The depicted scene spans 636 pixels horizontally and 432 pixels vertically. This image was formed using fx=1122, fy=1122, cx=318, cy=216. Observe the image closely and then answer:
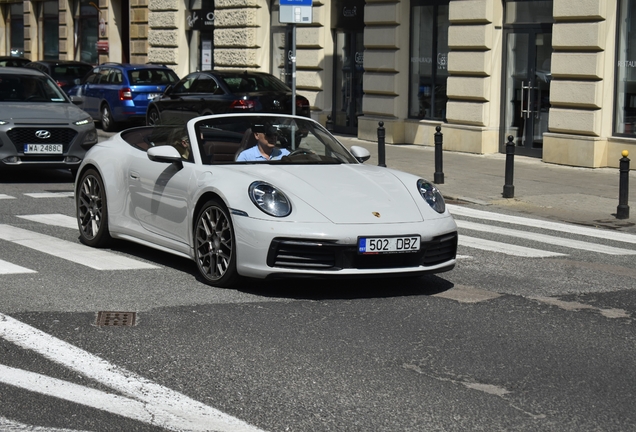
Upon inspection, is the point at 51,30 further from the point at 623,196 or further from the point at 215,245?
the point at 215,245

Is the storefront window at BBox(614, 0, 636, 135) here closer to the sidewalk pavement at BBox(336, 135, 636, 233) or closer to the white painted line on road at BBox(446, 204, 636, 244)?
the sidewalk pavement at BBox(336, 135, 636, 233)

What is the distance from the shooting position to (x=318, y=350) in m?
6.08

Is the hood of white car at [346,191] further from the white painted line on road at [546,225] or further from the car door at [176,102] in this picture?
the car door at [176,102]

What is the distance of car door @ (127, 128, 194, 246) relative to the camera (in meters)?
8.30

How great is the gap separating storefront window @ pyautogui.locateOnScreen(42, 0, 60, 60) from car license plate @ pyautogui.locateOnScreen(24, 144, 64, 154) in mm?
26940

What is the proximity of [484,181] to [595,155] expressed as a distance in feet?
8.44

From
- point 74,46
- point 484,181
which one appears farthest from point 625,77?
point 74,46

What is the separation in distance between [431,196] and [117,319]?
2558mm

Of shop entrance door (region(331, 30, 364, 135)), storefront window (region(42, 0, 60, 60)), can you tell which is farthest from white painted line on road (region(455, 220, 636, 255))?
storefront window (region(42, 0, 60, 60))

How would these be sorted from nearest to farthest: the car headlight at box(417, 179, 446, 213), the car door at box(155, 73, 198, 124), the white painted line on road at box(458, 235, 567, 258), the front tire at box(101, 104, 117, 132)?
the car headlight at box(417, 179, 446, 213) → the white painted line on road at box(458, 235, 567, 258) → the car door at box(155, 73, 198, 124) → the front tire at box(101, 104, 117, 132)

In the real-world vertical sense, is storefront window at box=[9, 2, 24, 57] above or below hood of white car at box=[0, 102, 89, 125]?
above

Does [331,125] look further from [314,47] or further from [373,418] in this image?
[373,418]

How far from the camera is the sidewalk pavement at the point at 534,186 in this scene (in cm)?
1348

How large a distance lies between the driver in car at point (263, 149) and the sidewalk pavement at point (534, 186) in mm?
5150
